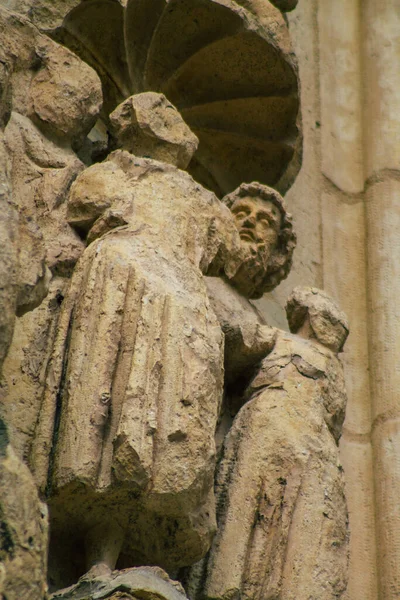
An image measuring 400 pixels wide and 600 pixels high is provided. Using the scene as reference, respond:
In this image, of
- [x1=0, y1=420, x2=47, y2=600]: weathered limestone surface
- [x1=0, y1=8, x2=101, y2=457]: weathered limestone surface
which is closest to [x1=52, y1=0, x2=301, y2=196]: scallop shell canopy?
[x1=0, y1=8, x2=101, y2=457]: weathered limestone surface

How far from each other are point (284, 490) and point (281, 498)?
0.02 m

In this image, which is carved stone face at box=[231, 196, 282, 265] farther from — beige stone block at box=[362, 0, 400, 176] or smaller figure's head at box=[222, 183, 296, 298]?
beige stone block at box=[362, 0, 400, 176]

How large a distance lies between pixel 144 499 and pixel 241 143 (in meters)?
1.77

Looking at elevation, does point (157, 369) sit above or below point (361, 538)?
above

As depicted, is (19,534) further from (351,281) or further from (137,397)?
(351,281)

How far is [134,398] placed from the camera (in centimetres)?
262

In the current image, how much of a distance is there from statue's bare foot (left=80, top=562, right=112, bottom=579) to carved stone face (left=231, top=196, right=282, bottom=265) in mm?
1156

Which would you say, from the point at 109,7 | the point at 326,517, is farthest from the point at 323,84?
the point at 326,517

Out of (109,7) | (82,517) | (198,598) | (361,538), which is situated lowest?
(361,538)

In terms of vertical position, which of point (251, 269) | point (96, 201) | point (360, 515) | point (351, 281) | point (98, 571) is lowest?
point (360, 515)

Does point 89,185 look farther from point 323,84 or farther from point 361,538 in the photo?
point 323,84

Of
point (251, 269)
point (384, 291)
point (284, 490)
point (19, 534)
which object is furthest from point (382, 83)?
point (19, 534)

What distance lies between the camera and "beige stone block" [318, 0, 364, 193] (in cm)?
476

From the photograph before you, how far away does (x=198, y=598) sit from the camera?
2.90 meters
